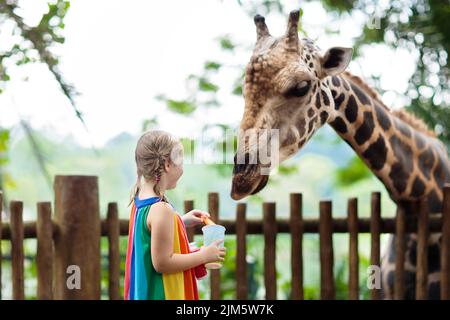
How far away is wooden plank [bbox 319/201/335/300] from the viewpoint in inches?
119

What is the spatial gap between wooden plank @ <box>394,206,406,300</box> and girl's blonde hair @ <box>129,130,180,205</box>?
1.54 meters

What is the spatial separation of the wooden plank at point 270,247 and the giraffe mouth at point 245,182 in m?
0.76

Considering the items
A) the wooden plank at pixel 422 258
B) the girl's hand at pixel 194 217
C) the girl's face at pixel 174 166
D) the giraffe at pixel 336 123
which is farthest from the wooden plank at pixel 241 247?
the girl's face at pixel 174 166

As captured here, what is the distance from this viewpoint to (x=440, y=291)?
2973mm

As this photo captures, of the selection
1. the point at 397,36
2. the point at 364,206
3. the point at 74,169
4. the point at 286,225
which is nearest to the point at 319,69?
the point at 286,225

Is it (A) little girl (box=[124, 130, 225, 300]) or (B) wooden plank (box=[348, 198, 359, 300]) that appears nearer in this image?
(A) little girl (box=[124, 130, 225, 300])

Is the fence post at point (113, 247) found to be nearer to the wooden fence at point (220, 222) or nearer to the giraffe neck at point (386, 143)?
the wooden fence at point (220, 222)

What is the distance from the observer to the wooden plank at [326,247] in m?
3.03

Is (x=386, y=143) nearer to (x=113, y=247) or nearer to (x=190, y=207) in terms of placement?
(x=190, y=207)

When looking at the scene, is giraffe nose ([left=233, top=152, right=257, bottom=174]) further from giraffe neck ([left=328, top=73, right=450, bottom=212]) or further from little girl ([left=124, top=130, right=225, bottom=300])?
little girl ([left=124, top=130, right=225, bottom=300])

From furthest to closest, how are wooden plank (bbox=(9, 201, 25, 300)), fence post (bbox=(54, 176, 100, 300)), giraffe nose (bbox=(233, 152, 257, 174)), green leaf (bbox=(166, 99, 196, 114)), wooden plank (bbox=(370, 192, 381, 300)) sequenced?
green leaf (bbox=(166, 99, 196, 114)) → wooden plank (bbox=(370, 192, 381, 300)) → fence post (bbox=(54, 176, 100, 300)) → wooden plank (bbox=(9, 201, 25, 300)) → giraffe nose (bbox=(233, 152, 257, 174))

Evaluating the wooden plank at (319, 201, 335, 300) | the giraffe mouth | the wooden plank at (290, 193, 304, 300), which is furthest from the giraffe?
the wooden plank at (290, 193, 304, 300)
